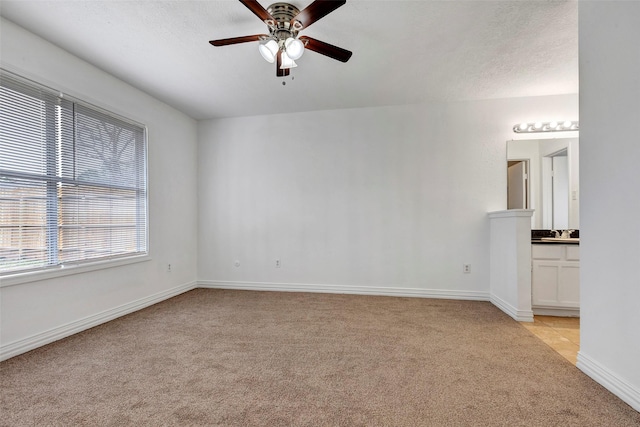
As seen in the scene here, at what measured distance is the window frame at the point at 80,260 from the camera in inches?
89.2

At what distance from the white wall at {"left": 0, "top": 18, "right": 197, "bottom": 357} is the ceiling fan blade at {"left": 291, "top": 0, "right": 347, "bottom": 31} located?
2209 millimetres

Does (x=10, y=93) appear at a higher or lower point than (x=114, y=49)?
lower

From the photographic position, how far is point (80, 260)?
9.09 ft

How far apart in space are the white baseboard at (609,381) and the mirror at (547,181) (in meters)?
1.90

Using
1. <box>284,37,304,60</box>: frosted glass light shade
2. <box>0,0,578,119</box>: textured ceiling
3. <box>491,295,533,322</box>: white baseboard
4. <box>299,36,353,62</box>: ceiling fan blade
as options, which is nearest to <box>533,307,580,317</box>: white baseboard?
<box>491,295,533,322</box>: white baseboard

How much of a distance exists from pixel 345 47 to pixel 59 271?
10.4 ft

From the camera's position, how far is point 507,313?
323 cm

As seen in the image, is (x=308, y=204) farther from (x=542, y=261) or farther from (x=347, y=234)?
(x=542, y=261)

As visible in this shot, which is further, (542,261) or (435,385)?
(542,261)

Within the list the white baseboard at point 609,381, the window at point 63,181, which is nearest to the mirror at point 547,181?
the white baseboard at point 609,381

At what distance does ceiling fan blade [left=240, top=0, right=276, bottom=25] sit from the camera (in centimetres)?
170

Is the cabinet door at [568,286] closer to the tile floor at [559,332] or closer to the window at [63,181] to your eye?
the tile floor at [559,332]

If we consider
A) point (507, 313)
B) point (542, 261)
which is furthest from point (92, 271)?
point (542, 261)

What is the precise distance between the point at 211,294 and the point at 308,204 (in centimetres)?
185
